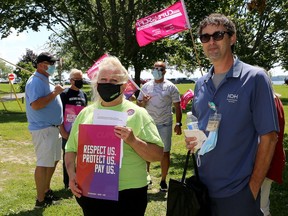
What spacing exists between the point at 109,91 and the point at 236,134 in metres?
0.96

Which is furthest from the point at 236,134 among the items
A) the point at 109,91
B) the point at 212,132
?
the point at 109,91

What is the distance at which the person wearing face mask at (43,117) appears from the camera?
5348mm

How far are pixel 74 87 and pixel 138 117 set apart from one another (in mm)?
3797

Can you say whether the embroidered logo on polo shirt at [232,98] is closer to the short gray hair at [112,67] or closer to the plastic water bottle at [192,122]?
the plastic water bottle at [192,122]

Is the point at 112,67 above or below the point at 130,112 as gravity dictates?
above

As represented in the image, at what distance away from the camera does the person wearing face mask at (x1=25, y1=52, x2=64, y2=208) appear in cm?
535

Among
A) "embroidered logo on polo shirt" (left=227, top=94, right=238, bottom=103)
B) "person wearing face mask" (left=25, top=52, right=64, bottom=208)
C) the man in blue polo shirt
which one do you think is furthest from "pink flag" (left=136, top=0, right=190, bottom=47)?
"embroidered logo on polo shirt" (left=227, top=94, right=238, bottom=103)

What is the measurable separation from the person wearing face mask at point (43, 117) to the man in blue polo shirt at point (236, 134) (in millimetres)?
3205

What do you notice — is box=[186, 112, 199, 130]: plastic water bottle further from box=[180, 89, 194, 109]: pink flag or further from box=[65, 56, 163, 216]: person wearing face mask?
box=[180, 89, 194, 109]: pink flag

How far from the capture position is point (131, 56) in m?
21.1

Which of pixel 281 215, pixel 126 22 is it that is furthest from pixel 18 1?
pixel 281 215

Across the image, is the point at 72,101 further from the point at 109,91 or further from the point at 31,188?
the point at 109,91

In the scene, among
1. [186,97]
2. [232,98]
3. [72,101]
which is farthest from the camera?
[186,97]

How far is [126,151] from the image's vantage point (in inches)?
108
